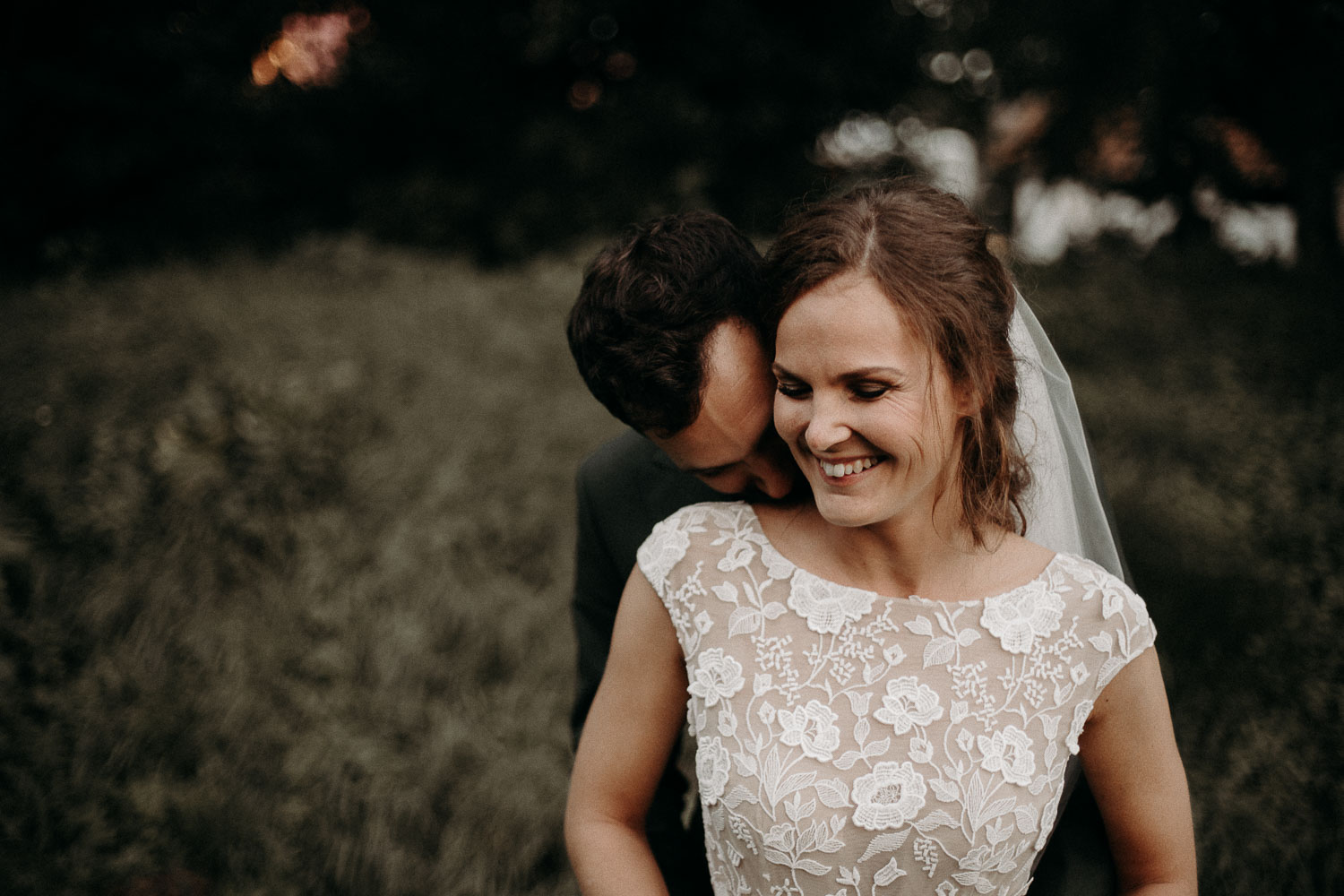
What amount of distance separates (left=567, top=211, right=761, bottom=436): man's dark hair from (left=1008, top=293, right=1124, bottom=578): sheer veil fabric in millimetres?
608

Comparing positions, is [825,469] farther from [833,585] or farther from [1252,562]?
[1252,562]

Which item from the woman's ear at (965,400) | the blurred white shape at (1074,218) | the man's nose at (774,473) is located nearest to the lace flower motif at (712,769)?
the man's nose at (774,473)

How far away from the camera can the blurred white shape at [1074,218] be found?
9.93 meters

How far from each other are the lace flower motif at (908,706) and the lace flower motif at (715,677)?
0.84 feet

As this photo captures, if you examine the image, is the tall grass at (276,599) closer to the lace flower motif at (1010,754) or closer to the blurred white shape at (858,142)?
the lace flower motif at (1010,754)

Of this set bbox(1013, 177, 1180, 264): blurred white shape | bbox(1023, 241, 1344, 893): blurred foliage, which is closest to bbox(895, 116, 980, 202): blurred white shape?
bbox(1013, 177, 1180, 264): blurred white shape

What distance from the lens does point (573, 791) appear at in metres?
1.71

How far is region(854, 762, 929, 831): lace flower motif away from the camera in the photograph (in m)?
1.41

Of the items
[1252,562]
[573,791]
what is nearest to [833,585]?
[573,791]

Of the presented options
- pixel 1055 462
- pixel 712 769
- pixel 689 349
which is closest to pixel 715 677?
pixel 712 769

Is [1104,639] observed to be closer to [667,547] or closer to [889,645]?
[889,645]

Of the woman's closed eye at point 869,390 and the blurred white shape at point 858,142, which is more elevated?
the blurred white shape at point 858,142

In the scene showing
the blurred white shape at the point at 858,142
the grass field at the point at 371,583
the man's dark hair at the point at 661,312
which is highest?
the blurred white shape at the point at 858,142

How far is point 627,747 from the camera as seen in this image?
1662 mm
